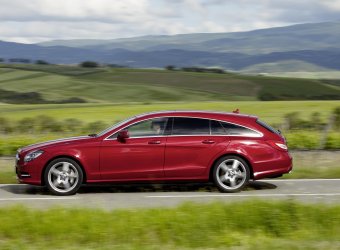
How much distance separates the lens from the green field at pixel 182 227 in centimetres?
687

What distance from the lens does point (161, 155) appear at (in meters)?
12.0

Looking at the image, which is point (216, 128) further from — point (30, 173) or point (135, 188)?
point (30, 173)

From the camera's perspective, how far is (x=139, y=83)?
80750mm

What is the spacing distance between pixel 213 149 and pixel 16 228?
5116mm

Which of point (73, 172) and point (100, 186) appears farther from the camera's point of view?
point (100, 186)

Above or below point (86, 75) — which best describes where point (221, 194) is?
below

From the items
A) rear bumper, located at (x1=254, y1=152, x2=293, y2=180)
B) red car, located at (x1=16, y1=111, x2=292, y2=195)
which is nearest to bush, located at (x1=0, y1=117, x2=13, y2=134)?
red car, located at (x1=16, y1=111, x2=292, y2=195)

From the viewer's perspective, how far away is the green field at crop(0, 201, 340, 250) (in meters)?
6.87

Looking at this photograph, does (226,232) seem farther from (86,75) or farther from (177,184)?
(86,75)

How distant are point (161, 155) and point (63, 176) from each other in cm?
166

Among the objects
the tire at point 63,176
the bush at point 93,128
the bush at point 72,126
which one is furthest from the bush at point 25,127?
the tire at point 63,176

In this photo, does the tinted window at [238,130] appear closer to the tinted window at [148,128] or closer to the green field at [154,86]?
the tinted window at [148,128]

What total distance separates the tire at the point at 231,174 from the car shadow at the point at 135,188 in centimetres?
33

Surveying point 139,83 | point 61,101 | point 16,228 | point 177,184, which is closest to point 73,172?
point 177,184
